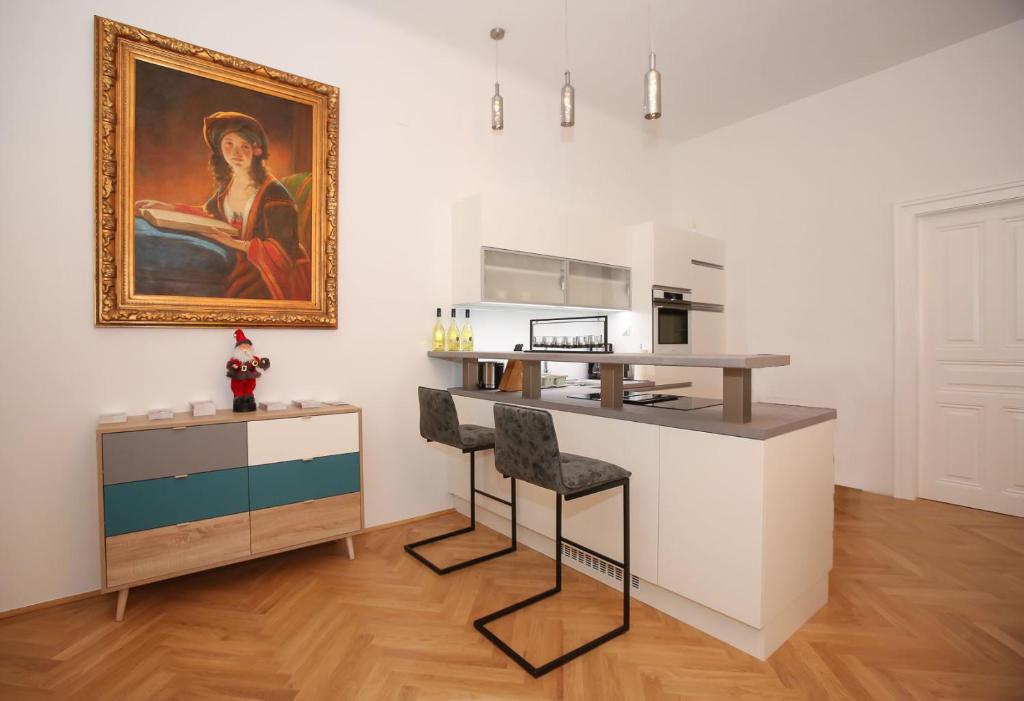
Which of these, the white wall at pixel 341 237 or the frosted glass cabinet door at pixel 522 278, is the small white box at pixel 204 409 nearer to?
the white wall at pixel 341 237

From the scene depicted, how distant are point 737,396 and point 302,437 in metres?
2.08

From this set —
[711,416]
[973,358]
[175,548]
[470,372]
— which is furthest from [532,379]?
[973,358]

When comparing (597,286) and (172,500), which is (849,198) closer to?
(597,286)

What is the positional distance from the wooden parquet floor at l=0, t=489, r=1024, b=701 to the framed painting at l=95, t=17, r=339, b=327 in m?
1.37

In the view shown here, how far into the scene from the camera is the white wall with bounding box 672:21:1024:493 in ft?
11.3

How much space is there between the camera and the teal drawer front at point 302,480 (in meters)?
2.48

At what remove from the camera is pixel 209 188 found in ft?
8.66

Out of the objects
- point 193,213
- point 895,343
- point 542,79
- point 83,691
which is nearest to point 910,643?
point 895,343

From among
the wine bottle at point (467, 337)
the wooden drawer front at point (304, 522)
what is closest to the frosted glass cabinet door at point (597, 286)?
the wine bottle at point (467, 337)

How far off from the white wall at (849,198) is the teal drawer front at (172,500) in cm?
425

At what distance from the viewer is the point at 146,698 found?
67.1 inches

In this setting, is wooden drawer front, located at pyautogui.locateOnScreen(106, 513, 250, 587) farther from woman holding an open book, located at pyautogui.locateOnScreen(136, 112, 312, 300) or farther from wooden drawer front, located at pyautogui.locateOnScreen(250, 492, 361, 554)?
woman holding an open book, located at pyautogui.locateOnScreen(136, 112, 312, 300)

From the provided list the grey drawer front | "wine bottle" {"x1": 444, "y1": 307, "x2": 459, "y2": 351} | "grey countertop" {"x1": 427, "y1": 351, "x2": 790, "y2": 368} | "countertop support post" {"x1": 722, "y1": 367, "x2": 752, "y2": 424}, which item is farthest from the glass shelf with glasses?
the grey drawer front

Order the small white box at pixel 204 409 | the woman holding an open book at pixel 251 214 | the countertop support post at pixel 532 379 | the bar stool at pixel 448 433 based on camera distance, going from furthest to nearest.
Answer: the countertop support post at pixel 532 379
the woman holding an open book at pixel 251 214
the bar stool at pixel 448 433
the small white box at pixel 204 409
